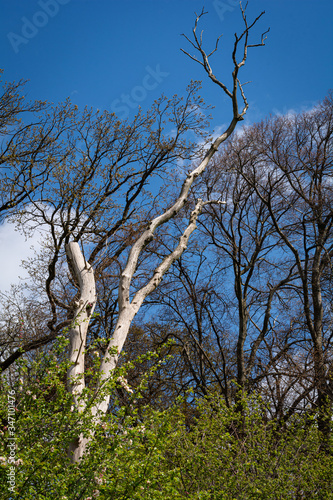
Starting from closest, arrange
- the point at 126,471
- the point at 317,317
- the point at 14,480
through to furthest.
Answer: the point at 14,480
the point at 126,471
the point at 317,317

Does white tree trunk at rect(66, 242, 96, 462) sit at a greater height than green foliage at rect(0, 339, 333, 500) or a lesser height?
greater

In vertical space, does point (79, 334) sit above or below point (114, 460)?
above

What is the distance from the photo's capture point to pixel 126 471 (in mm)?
3475

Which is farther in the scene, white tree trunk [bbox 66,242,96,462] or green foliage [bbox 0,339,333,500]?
white tree trunk [bbox 66,242,96,462]

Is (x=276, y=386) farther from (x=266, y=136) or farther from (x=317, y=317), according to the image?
(x=266, y=136)

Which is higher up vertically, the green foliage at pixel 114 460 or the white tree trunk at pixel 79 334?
the white tree trunk at pixel 79 334

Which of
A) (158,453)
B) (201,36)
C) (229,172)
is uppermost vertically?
(201,36)

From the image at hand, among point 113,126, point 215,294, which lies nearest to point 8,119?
point 113,126

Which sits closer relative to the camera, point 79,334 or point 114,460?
point 114,460

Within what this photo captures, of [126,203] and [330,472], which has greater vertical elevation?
[126,203]

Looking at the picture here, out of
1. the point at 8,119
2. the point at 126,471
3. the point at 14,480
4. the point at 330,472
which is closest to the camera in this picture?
the point at 14,480

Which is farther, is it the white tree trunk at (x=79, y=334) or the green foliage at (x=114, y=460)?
the white tree trunk at (x=79, y=334)

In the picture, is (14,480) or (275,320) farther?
(275,320)

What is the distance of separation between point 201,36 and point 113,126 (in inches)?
114
